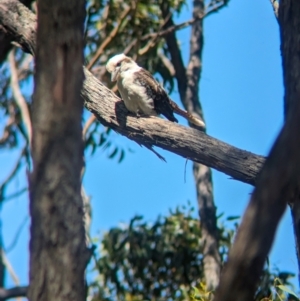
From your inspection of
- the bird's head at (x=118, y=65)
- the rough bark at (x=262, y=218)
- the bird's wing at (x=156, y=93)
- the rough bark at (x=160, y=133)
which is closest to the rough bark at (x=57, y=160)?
the rough bark at (x=262, y=218)

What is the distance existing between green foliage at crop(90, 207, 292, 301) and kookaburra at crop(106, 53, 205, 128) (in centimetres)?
261

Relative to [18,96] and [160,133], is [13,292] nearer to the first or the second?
[160,133]

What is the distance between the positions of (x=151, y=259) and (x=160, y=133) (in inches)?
138

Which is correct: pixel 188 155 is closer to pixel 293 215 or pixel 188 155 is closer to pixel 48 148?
pixel 293 215

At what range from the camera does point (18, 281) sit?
9.80 meters

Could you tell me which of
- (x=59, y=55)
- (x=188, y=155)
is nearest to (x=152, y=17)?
(x=188, y=155)

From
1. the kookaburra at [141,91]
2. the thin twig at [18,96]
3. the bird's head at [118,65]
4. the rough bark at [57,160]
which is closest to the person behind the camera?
the rough bark at [57,160]

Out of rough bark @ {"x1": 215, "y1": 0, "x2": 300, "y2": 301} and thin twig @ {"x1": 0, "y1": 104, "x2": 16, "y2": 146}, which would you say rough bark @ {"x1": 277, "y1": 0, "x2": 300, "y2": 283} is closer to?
rough bark @ {"x1": 215, "y1": 0, "x2": 300, "y2": 301}

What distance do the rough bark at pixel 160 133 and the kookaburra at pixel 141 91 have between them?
0.73 ft

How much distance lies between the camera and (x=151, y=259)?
8500 mm

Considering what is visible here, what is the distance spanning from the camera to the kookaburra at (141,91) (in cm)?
575

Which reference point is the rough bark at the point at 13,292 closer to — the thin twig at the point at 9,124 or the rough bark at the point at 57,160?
the rough bark at the point at 57,160

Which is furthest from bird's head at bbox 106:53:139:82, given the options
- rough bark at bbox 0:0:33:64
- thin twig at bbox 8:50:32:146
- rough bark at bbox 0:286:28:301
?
thin twig at bbox 8:50:32:146

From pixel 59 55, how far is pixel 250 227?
1068 millimetres
